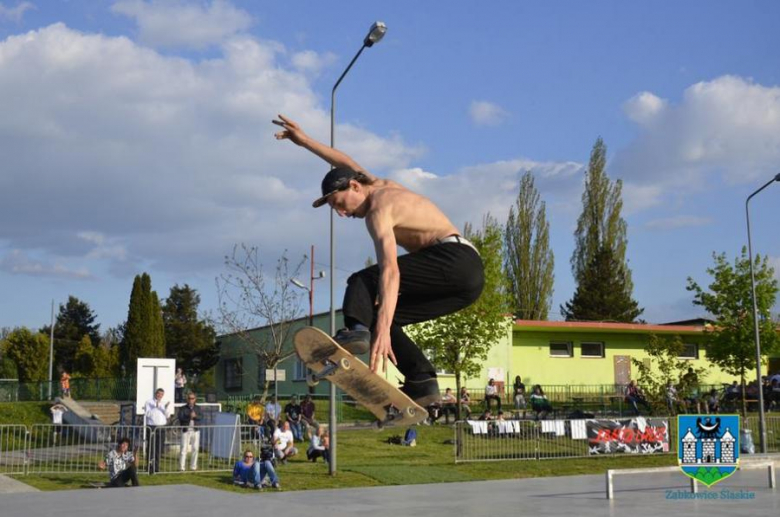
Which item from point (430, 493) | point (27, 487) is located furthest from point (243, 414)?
point (430, 493)

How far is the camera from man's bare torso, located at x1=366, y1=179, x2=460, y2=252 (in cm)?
551

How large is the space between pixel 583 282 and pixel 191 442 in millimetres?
48739

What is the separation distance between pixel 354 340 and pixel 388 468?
54.2ft

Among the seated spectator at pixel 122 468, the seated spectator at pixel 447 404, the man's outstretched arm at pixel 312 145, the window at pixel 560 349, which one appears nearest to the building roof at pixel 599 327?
the window at pixel 560 349

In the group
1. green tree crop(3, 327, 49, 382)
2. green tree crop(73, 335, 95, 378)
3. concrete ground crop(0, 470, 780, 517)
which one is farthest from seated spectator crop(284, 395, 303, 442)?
green tree crop(3, 327, 49, 382)


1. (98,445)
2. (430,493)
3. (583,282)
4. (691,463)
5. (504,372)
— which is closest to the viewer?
(691,463)

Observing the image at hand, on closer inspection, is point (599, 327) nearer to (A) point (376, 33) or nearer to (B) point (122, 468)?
(B) point (122, 468)

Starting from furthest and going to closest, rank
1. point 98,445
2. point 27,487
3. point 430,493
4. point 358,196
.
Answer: point 98,445
point 27,487
point 430,493
point 358,196

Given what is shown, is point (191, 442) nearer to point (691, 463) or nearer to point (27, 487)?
point (27, 487)

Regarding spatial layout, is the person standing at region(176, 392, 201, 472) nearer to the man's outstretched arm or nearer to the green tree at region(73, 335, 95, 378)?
the man's outstretched arm

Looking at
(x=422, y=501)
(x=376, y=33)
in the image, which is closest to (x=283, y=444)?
(x=422, y=501)

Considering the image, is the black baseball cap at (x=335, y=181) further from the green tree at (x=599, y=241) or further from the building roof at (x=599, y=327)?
the green tree at (x=599, y=241)

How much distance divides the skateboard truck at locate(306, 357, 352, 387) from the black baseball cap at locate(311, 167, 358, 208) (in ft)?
3.58

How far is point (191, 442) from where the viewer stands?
67.0 feet
